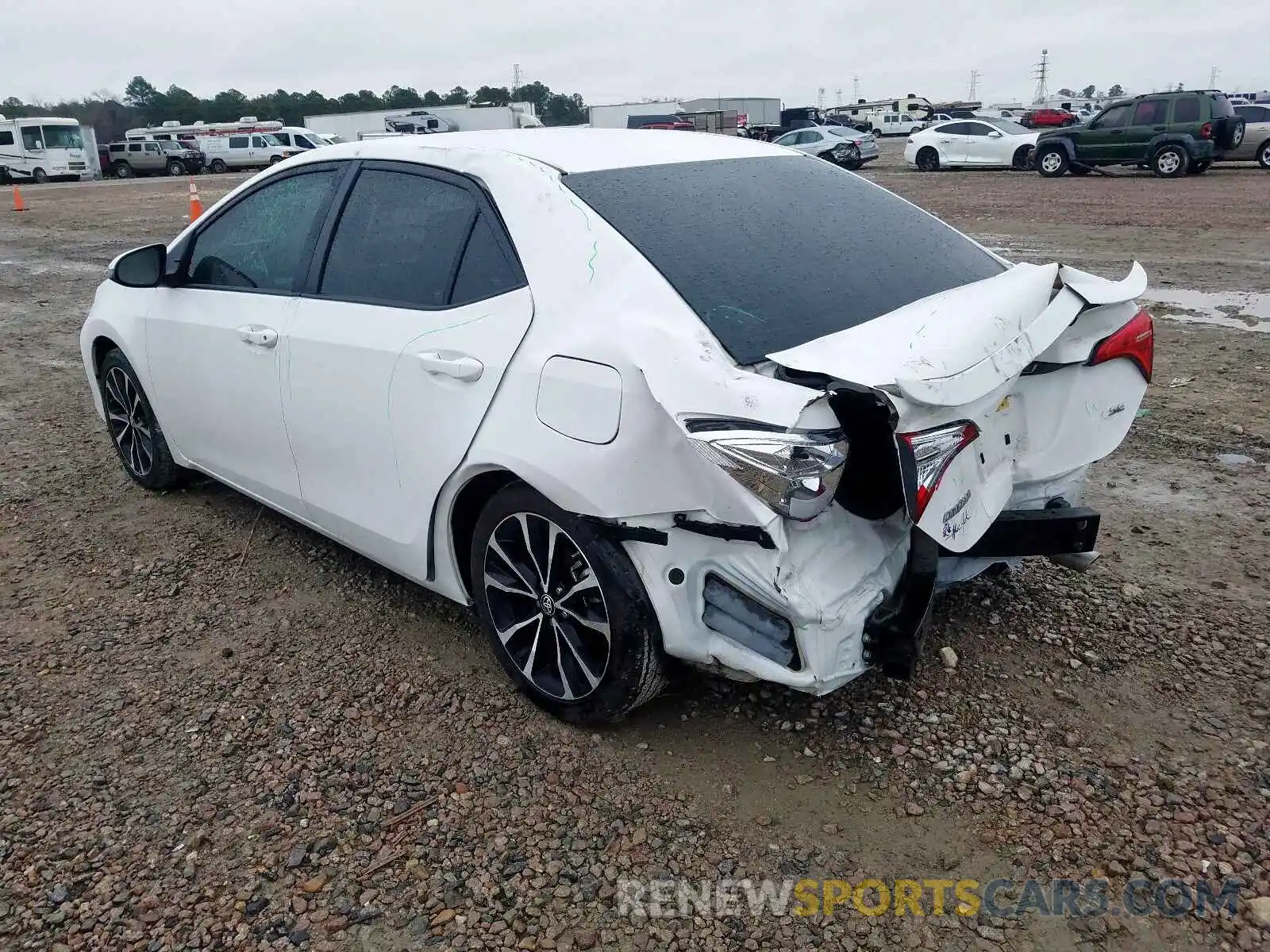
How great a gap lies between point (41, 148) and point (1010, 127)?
A: 3391 cm

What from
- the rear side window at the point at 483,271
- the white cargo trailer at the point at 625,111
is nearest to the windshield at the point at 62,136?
the white cargo trailer at the point at 625,111

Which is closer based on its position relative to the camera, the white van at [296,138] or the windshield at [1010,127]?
the windshield at [1010,127]

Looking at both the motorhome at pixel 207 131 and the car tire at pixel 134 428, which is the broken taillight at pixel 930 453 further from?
the motorhome at pixel 207 131

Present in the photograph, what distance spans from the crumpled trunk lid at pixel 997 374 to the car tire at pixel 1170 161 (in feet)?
66.3

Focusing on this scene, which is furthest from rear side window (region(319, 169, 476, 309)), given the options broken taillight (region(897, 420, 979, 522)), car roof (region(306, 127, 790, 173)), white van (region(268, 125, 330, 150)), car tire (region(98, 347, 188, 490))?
white van (region(268, 125, 330, 150))

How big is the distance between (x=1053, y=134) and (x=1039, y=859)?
22.6 metres

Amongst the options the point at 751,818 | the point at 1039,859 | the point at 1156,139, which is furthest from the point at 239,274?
the point at 1156,139

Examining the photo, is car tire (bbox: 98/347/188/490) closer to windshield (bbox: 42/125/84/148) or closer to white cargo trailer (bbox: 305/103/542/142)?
white cargo trailer (bbox: 305/103/542/142)

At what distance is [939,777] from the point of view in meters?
2.66

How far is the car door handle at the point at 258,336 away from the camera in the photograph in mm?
3516

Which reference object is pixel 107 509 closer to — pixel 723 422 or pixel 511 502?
pixel 511 502

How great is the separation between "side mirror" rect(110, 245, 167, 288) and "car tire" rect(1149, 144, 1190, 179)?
69.8ft

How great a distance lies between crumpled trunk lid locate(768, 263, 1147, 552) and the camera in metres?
2.28

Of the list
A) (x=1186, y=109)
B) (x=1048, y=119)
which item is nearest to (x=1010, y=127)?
(x=1186, y=109)
